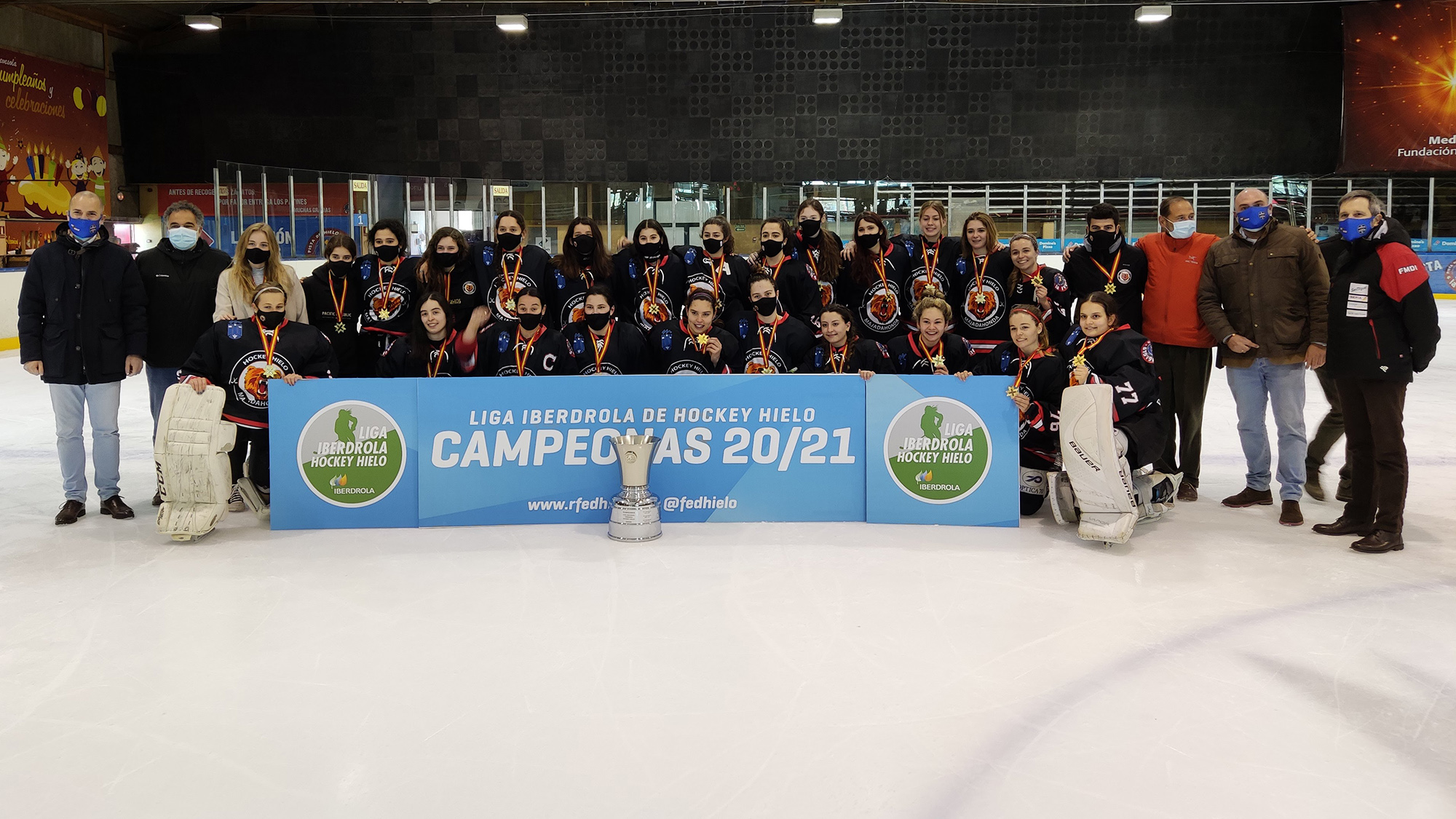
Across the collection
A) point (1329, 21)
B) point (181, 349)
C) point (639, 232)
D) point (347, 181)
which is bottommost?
point (181, 349)

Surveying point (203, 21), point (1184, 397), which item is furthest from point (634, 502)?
point (203, 21)

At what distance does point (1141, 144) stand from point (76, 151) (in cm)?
1630

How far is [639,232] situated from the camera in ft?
17.4

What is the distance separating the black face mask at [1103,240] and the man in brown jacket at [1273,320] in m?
0.47

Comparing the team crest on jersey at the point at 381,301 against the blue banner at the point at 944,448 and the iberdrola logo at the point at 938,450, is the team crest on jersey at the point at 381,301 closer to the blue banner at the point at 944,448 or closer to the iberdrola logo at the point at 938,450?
the blue banner at the point at 944,448

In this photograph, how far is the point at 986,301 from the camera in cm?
529

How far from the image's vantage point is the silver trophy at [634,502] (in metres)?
4.23

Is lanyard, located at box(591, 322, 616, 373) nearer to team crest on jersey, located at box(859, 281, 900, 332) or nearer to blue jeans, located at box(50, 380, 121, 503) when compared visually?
team crest on jersey, located at box(859, 281, 900, 332)

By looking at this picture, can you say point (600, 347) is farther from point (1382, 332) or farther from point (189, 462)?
point (1382, 332)

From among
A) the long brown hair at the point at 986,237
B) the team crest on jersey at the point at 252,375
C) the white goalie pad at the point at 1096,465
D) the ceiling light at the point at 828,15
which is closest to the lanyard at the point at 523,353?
the team crest on jersey at the point at 252,375

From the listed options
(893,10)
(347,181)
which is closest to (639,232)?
(347,181)

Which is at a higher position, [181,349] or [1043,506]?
[181,349]

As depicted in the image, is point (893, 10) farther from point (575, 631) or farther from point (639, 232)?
point (575, 631)

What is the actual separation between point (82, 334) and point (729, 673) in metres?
3.65
